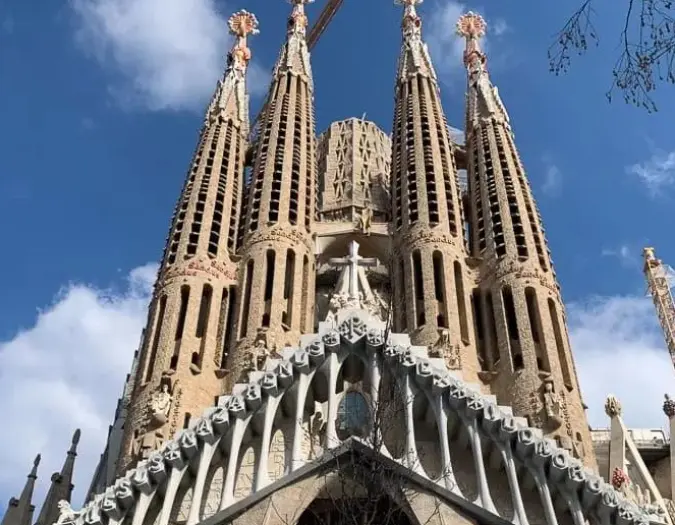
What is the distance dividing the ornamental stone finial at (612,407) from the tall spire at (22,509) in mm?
14182

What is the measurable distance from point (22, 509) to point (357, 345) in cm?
999

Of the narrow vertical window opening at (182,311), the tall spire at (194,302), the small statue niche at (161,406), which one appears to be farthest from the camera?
the narrow vertical window opening at (182,311)

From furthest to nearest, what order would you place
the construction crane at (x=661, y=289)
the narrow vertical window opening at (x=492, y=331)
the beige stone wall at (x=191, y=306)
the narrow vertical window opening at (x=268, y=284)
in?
the construction crane at (x=661, y=289) → the narrow vertical window opening at (x=268, y=284) → the narrow vertical window opening at (x=492, y=331) → the beige stone wall at (x=191, y=306)

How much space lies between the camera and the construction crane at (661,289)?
133 feet

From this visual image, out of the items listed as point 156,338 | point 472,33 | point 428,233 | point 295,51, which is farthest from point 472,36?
Result: point 156,338

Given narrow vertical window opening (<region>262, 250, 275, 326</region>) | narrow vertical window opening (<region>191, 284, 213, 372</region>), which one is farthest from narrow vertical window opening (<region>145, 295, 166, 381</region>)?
narrow vertical window opening (<region>262, 250, 275, 326</region>)

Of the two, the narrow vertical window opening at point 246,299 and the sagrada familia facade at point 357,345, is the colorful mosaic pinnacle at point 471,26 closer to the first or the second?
the sagrada familia facade at point 357,345

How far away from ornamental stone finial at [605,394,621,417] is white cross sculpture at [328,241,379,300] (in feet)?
21.6

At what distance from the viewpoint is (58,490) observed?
67.1ft

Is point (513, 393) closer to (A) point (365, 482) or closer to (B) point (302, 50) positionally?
(A) point (365, 482)

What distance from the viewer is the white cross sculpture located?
20812 mm

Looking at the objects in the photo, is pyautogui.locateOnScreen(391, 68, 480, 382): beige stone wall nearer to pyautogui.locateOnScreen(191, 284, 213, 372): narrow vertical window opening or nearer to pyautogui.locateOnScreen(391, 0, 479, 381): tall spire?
pyautogui.locateOnScreen(391, 0, 479, 381): tall spire

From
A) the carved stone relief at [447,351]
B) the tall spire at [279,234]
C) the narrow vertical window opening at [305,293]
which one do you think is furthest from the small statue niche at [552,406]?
the narrow vertical window opening at [305,293]

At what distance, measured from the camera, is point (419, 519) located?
1310cm
